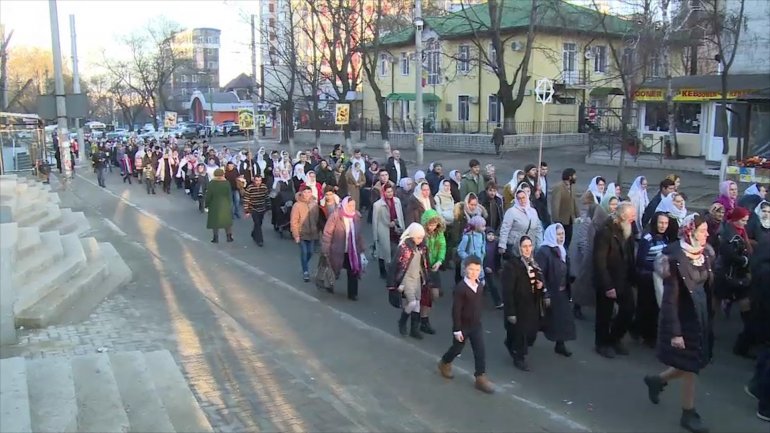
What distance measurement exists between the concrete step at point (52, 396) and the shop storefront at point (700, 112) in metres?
23.3

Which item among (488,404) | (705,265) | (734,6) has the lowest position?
(488,404)

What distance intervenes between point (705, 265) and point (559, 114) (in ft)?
126

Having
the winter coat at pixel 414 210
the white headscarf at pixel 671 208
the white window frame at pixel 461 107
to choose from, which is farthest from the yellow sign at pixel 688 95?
the white window frame at pixel 461 107

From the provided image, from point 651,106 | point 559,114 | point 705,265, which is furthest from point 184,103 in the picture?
point 705,265

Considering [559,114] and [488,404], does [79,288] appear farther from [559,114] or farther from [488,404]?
[559,114]

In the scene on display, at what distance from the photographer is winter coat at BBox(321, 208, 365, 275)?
979 cm

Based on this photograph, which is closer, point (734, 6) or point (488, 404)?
A: point (488, 404)

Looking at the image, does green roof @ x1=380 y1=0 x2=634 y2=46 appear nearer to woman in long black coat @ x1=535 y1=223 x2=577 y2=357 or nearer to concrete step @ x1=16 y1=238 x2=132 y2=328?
concrete step @ x1=16 y1=238 x2=132 y2=328

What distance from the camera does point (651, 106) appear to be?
30.7m

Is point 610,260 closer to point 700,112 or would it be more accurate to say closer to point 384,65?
point 700,112

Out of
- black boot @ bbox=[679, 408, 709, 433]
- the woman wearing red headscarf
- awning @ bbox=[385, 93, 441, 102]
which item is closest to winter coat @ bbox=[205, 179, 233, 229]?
the woman wearing red headscarf

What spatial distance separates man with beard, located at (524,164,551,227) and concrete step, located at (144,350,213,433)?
284 inches

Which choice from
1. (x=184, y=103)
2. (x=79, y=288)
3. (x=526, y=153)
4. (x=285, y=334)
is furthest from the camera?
(x=184, y=103)

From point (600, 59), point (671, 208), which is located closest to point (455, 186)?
point (671, 208)
